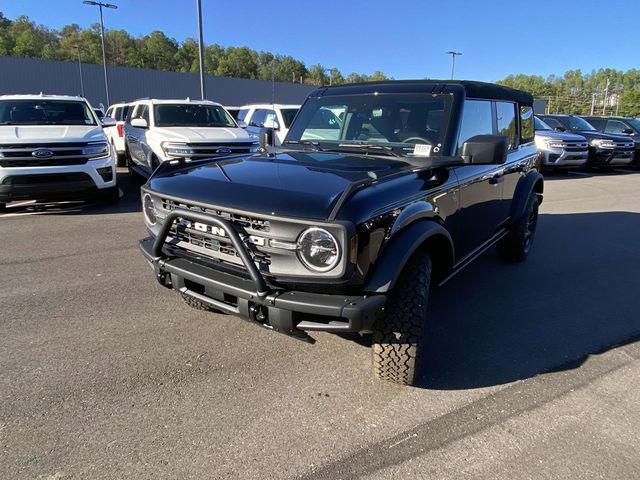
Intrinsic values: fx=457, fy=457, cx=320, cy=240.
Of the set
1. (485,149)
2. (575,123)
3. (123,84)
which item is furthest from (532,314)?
(123,84)

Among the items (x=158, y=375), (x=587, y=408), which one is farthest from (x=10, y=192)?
(x=587, y=408)

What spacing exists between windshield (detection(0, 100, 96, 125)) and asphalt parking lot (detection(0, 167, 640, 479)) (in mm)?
4229

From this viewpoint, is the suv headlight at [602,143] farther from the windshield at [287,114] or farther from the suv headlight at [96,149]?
the suv headlight at [96,149]

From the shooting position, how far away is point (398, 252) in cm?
255

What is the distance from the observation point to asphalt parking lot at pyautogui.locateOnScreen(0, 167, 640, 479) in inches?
89.2

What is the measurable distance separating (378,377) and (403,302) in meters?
0.59

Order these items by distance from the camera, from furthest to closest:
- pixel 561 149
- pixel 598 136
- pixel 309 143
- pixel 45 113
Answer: pixel 598 136 < pixel 561 149 < pixel 45 113 < pixel 309 143

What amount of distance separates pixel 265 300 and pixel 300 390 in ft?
2.50

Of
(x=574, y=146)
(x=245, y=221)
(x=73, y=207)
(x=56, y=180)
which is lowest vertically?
(x=73, y=207)

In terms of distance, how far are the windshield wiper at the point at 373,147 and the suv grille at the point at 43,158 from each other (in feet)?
17.2

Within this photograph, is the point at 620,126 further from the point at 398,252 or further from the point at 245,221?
the point at 245,221

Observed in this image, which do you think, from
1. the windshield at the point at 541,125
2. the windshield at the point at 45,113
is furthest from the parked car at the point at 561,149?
the windshield at the point at 45,113

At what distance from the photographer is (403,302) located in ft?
8.72

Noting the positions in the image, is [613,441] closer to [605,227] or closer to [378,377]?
[378,377]
